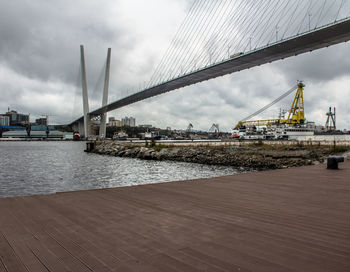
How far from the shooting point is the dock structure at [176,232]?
2230 mm

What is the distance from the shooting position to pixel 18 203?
452 cm

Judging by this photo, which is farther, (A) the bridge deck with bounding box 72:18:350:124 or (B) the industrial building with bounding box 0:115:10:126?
(B) the industrial building with bounding box 0:115:10:126

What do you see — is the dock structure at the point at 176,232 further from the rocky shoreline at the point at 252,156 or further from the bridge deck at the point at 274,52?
the bridge deck at the point at 274,52

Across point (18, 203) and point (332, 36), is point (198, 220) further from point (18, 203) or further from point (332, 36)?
point (332, 36)

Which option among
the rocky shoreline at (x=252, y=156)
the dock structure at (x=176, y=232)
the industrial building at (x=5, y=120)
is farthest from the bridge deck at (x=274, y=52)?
the industrial building at (x=5, y=120)

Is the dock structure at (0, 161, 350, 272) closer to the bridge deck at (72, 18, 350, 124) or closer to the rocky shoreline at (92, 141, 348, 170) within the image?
the rocky shoreline at (92, 141, 348, 170)

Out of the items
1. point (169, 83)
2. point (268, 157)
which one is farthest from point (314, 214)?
point (169, 83)

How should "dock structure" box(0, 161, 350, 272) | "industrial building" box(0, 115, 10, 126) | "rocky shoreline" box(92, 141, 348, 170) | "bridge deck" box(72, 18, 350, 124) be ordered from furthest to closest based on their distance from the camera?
"industrial building" box(0, 115, 10, 126)
"rocky shoreline" box(92, 141, 348, 170)
"bridge deck" box(72, 18, 350, 124)
"dock structure" box(0, 161, 350, 272)

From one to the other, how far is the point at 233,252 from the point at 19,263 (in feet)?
6.44

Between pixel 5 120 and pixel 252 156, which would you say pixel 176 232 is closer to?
pixel 252 156

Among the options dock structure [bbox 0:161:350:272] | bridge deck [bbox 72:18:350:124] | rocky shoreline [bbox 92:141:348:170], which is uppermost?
bridge deck [bbox 72:18:350:124]

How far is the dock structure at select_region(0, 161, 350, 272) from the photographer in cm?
223

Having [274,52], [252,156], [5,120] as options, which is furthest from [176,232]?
[5,120]

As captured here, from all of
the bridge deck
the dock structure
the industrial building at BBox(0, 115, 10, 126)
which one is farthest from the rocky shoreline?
the industrial building at BBox(0, 115, 10, 126)
